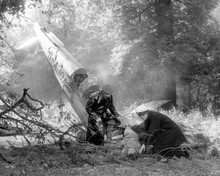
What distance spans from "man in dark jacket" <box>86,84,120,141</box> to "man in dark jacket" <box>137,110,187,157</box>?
95cm

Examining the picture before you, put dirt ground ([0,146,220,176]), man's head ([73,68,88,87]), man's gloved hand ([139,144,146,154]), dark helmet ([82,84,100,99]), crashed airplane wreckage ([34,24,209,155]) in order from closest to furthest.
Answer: dirt ground ([0,146,220,176]), man's gloved hand ([139,144,146,154]), dark helmet ([82,84,100,99]), crashed airplane wreckage ([34,24,209,155]), man's head ([73,68,88,87])

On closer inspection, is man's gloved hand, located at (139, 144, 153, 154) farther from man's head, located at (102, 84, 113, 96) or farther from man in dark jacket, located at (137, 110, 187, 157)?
man's head, located at (102, 84, 113, 96)

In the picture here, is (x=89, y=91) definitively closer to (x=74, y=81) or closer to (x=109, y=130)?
(x=74, y=81)

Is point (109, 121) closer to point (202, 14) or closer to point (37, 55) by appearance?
point (202, 14)

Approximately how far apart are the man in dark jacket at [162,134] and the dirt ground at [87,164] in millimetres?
553

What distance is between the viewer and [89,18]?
17453mm

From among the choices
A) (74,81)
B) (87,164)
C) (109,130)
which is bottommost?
(87,164)

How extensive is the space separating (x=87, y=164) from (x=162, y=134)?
2.64m

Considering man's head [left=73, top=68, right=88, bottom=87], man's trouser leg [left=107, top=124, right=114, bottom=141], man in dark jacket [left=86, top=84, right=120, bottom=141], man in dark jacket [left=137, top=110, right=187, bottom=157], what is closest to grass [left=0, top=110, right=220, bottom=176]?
man in dark jacket [left=137, top=110, right=187, bottom=157]

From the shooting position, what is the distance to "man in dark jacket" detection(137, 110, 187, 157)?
6.99m

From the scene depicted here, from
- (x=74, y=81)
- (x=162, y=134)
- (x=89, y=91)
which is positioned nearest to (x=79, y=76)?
(x=74, y=81)

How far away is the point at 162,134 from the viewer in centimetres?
712

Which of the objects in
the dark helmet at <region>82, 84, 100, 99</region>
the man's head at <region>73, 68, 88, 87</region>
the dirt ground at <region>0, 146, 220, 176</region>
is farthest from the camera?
the man's head at <region>73, 68, 88, 87</region>

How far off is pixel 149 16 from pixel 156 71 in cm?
325
